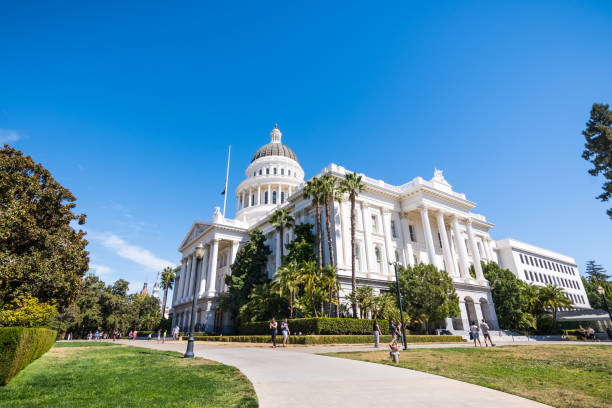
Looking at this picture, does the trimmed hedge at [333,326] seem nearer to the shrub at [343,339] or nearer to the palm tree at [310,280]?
the palm tree at [310,280]

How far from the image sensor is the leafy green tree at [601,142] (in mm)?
23656

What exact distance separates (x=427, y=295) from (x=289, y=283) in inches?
530

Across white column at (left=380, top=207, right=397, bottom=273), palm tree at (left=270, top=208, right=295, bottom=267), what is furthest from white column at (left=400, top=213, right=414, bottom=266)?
palm tree at (left=270, top=208, right=295, bottom=267)

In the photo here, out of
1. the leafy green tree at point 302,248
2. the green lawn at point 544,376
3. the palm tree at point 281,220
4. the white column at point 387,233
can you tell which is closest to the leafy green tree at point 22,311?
the leafy green tree at point 302,248

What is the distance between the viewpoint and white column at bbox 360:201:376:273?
3767 cm

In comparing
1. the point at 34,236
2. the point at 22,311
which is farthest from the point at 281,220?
the point at 22,311

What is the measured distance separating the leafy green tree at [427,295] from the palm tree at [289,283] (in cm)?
1096

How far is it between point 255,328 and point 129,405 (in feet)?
98.8

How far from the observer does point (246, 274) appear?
143ft

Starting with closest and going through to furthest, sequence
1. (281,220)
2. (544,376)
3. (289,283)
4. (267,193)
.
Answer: (544,376) < (289,283) < (281,220) < (267,193)

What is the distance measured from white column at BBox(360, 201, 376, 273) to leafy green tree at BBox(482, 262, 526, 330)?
17.2m

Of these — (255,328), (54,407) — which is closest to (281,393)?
(54,407)

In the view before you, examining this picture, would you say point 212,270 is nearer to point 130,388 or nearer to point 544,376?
point 130,388

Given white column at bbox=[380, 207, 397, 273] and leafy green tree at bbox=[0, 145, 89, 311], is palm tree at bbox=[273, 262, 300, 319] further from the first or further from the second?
leafy green tree at bbox=[0, 145, 89, 311]
